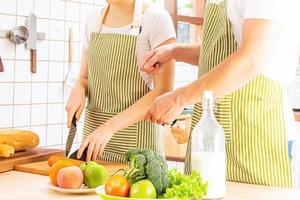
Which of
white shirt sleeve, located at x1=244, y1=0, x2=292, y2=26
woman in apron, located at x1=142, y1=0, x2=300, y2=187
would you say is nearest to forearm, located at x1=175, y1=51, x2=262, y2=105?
woman in apron, located at x1=142, y1=0, x2=300, y2=187

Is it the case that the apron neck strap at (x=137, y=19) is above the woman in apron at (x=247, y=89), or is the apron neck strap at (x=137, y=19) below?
above

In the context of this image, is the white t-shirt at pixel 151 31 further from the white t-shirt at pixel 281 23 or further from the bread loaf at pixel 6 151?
the bread loaf at pixel 6 151

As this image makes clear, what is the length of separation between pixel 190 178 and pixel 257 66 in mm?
395

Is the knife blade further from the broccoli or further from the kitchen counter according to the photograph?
the broccoli

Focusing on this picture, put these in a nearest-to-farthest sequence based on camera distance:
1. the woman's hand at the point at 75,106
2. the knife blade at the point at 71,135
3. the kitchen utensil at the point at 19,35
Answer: the knife blade at the point at 71,135
the woman's hand at the point at 75,106
the kitchen utensil at the point at 19,35

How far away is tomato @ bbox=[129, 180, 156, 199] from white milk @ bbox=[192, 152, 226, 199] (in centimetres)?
15

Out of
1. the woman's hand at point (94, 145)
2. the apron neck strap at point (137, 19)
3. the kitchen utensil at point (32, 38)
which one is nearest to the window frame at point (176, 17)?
the kitchen utensil at point (32, 38)

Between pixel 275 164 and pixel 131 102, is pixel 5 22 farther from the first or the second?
pixel 275 164

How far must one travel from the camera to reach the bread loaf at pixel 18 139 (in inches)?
65.8

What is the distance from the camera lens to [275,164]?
1395 mm

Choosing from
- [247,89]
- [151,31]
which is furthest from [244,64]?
[151,31]

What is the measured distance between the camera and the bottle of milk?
3.58 feet

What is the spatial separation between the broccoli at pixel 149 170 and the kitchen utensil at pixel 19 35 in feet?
4.81

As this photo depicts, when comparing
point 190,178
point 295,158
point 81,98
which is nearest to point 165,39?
point 81,98
